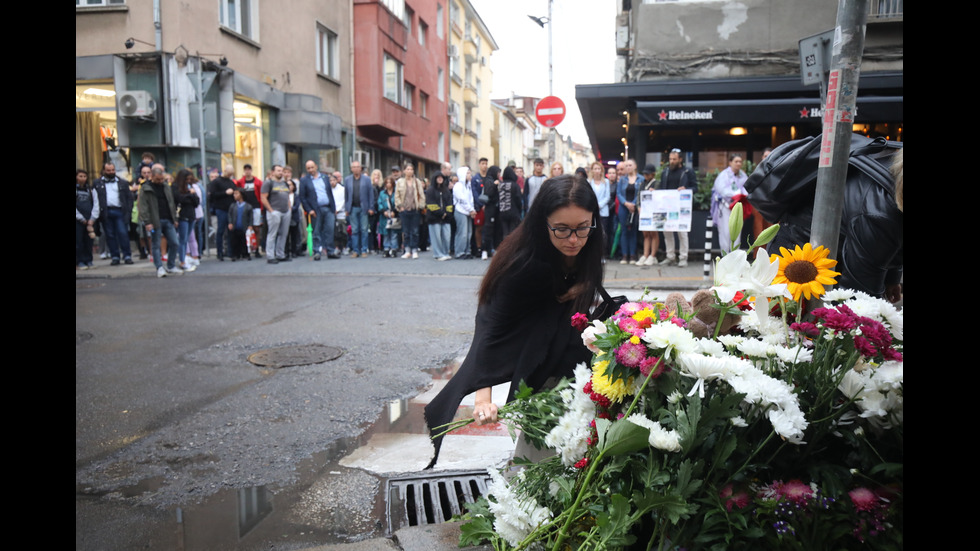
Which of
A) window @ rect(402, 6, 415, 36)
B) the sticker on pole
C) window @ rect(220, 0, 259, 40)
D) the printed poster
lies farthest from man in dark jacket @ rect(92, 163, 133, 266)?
window @ rect(402, 6, 415, 36)

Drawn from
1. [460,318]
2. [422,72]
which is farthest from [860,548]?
[422,72]

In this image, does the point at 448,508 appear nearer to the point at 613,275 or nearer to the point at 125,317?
the point at 125,317

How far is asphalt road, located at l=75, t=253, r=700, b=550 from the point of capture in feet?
10.2

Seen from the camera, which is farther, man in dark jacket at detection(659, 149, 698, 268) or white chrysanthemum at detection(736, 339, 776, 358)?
man in dark jacket at detection(659, 149, 698, 268)

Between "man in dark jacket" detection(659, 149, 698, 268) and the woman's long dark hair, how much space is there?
9367mm

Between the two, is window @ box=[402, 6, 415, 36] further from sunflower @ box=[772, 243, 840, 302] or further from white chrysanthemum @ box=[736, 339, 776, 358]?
white chrysanthemum @ box=[736, 339, 776, 358]

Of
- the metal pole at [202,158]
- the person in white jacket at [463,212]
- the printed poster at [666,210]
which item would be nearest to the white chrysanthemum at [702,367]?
the printed poster at [666,210]

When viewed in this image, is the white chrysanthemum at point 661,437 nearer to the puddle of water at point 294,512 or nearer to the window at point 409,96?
the puddle of water at point 294,512

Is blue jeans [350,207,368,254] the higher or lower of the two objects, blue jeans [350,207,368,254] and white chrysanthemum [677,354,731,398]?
the higher

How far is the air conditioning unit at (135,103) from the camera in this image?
48.6 ft

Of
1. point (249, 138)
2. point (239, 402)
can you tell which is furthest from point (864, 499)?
point (249, 138)

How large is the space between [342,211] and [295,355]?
970 cm

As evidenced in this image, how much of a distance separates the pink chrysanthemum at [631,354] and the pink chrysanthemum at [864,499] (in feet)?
1.70
